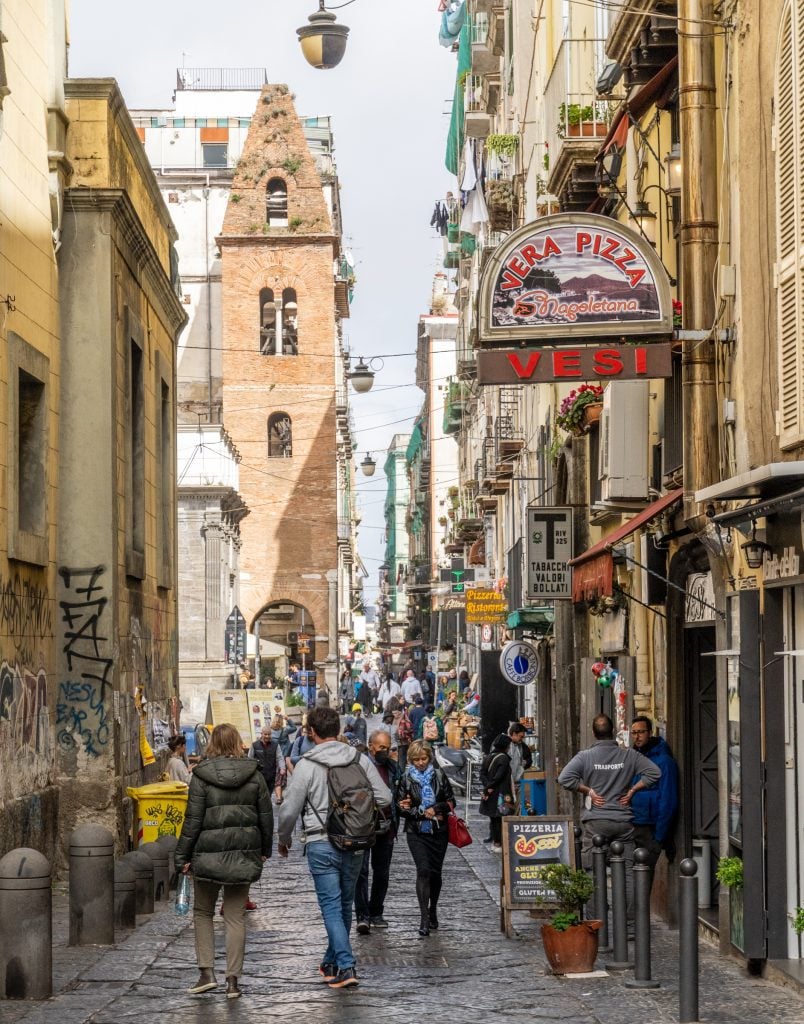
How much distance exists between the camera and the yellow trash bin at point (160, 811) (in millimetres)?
16906

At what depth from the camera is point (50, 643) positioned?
17.1 m

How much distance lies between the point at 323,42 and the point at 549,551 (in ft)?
23.6

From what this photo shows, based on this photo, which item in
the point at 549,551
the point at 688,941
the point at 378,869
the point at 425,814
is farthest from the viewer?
the point at 549,551

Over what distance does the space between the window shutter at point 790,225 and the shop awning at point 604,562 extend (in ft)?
9.16

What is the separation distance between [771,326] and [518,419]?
1054 inches

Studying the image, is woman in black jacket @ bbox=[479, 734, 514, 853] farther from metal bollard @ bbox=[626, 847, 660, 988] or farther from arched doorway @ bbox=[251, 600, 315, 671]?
arched doorway @ bbox=[251, 600, 315, 671]

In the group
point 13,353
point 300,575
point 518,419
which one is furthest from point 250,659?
point 13,353

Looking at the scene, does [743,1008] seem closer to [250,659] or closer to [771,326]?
[771,326]

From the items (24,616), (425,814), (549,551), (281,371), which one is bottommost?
(425,814)

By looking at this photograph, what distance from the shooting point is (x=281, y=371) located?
62.2 m

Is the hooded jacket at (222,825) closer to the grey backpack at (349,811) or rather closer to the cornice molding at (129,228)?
the grey backpack at (349,811)

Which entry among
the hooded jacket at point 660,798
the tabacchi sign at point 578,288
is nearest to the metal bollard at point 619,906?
the hooded jacket at point 660,798

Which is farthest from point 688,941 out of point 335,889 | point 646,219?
point 646,219

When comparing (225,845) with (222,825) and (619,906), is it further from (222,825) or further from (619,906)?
(619,906)
